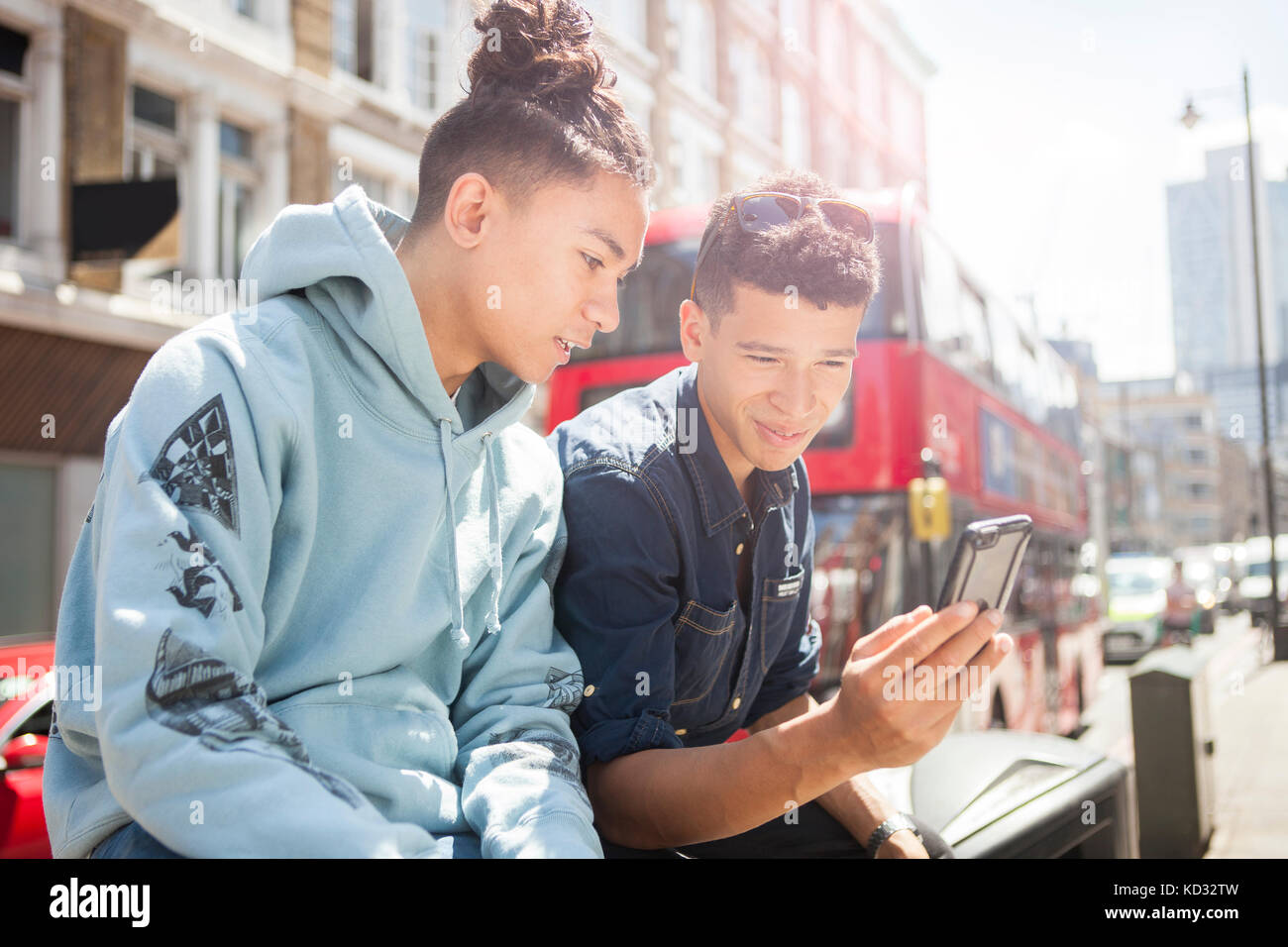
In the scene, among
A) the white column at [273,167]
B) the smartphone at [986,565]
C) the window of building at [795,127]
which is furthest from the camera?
the white column at [273,167]

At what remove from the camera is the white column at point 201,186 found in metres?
10.2

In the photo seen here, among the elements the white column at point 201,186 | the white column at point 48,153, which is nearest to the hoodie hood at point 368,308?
the white column at point 48,153

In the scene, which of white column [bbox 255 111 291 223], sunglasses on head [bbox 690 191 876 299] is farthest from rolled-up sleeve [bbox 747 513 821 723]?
white column [bbox 255 111 291 223]

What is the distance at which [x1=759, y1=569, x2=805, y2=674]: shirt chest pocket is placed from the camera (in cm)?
180

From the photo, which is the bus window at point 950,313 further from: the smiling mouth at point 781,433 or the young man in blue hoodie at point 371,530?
the young man in blue hoodie at point 371,530

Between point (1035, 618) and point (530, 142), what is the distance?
5.80 m

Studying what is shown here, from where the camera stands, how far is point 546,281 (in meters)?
1.38

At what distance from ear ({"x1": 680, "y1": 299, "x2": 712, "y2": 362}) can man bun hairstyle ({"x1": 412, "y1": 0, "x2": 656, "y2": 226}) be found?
309 mm

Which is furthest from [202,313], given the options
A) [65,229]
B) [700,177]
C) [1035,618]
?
[1035,618]

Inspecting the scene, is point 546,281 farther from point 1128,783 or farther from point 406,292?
point 1128,783

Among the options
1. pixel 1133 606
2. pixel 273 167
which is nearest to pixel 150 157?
pixel 273 167

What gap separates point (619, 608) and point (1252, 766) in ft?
24.2

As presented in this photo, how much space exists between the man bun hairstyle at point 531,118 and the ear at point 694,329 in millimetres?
309

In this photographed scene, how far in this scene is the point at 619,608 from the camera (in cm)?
155
